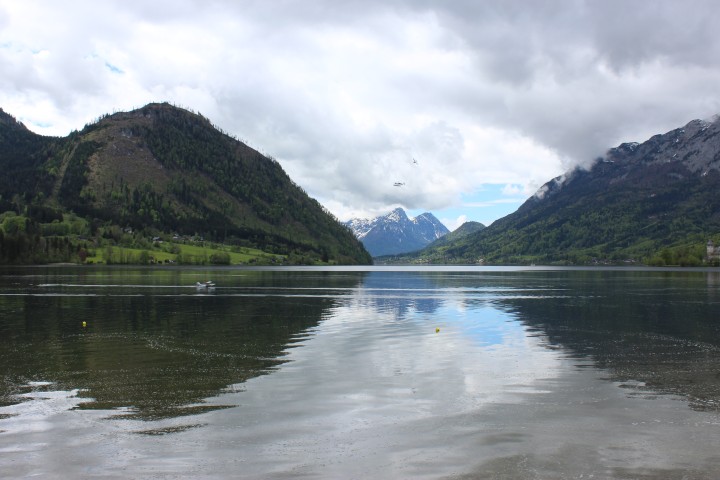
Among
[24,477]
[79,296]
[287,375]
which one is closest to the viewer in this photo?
[24,477]

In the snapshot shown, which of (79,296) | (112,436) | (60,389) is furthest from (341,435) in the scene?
(79,296)

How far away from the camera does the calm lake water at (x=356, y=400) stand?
18.4 metres

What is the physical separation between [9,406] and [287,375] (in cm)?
1393

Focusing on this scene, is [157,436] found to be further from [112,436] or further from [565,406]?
[565,406]

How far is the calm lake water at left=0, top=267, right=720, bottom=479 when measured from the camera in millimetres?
18406

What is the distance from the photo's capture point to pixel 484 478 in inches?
671

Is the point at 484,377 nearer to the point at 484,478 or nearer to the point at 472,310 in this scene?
the point at 484,478

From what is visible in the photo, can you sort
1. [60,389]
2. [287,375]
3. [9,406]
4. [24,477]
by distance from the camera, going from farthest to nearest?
[287,375]
[60,389]
[9,406]
[24,477]

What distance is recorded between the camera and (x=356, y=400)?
2714 cm

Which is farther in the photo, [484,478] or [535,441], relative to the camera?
[535,441]

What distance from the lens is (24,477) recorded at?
1688 cm

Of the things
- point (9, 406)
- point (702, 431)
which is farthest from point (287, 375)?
point (702, 431)

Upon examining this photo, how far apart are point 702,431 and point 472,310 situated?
5551 centimetres

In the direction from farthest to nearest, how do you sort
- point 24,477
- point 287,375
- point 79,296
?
point 79,296 < point 287,375 < point 24,477
